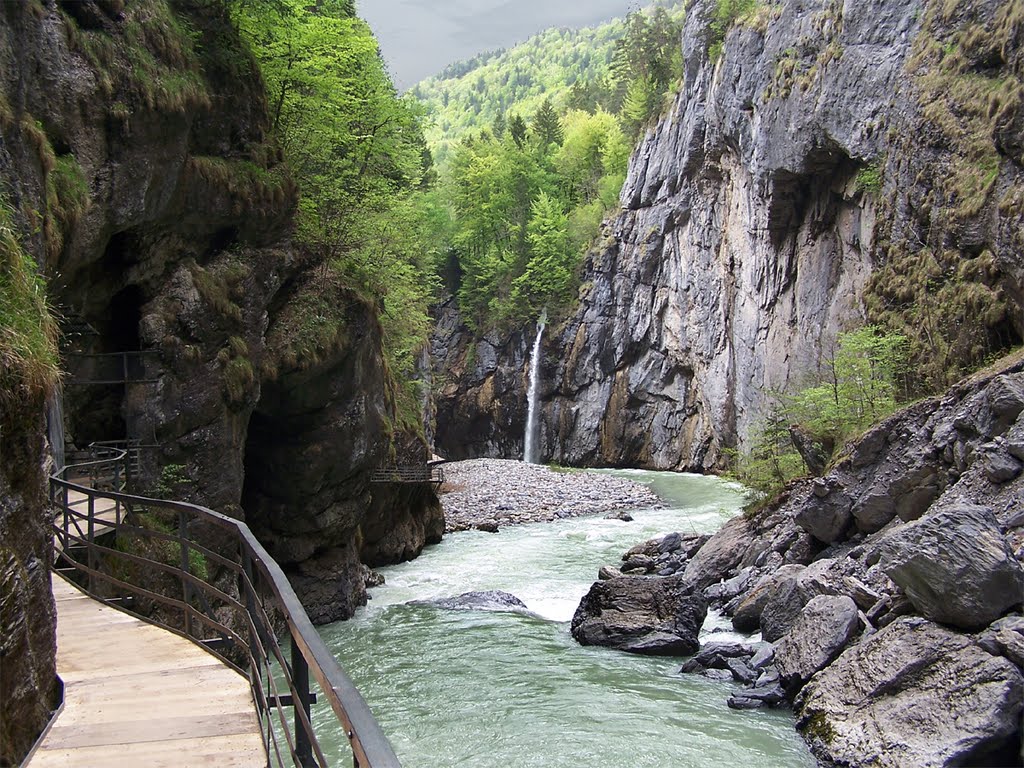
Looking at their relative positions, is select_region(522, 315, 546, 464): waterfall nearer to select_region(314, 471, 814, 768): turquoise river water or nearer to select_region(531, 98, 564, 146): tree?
select_region(531, 98, 564, 146): tree

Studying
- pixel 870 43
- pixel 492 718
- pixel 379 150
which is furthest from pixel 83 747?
pixel 870 43

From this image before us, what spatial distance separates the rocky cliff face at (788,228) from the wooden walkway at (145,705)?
14.6m

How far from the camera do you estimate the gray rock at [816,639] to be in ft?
32.5

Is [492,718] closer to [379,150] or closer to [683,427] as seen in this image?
Answer: [379,150]

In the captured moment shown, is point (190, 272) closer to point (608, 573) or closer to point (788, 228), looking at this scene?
point (608, 573)

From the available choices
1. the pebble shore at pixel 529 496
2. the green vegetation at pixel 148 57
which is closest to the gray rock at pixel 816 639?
the green vegetation at pixel 148 57

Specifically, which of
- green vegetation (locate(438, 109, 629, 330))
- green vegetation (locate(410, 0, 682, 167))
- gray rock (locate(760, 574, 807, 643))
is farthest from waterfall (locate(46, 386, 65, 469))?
green vegetation (locate(410, 0, 682, 167))

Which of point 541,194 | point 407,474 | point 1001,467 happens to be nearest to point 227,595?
point 1001,467

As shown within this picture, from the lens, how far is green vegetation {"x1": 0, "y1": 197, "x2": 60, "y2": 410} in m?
4.44

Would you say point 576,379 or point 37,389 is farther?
point 576,379

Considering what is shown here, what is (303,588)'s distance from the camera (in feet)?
51.3

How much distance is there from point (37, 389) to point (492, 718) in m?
7.45

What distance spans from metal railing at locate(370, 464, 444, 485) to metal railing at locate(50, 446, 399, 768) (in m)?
5.09

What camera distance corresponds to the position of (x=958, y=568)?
8500 mm
